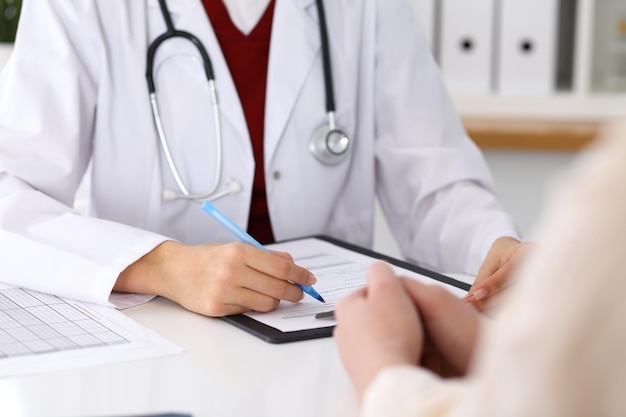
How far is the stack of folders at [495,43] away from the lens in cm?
254

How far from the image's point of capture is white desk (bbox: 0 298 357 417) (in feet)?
2.35

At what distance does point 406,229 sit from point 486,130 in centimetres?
103

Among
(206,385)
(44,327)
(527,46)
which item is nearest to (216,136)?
(44,327)

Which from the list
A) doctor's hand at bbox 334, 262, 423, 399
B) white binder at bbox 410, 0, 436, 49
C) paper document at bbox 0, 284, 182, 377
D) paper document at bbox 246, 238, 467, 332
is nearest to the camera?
doctor's hand at bbox 334, 262, 423, 399

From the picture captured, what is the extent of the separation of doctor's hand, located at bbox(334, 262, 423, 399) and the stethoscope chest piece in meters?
0.70

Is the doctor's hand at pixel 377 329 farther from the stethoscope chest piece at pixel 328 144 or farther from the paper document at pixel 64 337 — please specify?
the stethoscope chest piece at pixel 328 144

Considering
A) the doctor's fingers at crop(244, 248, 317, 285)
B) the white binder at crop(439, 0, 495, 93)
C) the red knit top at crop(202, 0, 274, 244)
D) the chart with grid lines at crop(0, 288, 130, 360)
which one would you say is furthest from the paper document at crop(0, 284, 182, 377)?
the white binder at crop(439, 0, 495, 93)

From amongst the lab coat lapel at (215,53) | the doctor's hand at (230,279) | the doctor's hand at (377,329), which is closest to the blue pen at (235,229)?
the doctor's hand at (230,279)

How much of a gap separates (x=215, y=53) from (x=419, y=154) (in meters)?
0.38

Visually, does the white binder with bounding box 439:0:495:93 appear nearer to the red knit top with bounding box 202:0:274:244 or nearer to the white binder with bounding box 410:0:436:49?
the white binder with bounding box 410:0:436:49

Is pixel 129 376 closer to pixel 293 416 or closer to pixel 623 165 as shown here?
pixel 293 416

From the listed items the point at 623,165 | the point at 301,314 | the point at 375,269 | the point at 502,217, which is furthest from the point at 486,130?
the point at 623,165

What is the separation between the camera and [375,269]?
0.75 m

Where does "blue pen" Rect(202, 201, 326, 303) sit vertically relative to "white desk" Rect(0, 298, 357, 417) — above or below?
above
